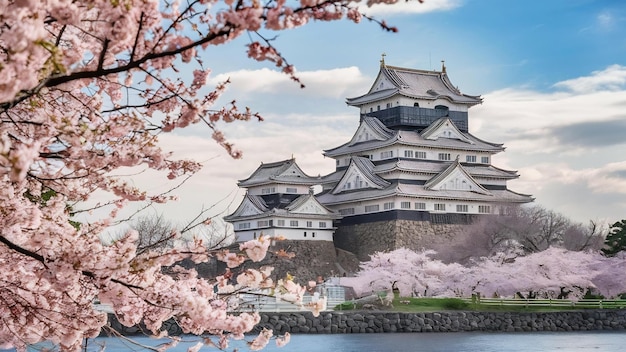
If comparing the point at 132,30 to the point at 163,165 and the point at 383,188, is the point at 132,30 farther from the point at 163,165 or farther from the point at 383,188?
the point at 383,188

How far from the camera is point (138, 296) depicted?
5.03 meters

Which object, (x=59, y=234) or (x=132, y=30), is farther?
(x=59, y=234)

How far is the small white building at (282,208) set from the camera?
46875mm

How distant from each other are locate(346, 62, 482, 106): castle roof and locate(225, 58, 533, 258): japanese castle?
0.08 m

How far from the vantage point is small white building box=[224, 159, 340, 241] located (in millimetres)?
46875

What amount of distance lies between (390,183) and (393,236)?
280 cm

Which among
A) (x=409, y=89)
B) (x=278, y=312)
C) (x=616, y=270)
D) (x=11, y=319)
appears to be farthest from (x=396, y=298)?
(x=11, y=319)

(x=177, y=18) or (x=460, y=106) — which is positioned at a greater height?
(x=460, y=106)

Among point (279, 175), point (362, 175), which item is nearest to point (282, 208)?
point (279, 175)

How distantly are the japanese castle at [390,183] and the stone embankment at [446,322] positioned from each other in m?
9.22

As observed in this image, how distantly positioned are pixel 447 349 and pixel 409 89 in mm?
26685

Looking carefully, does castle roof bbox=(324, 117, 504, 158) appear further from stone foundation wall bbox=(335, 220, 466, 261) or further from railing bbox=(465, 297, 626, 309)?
railing bbox=(465, 297, 626, 309)

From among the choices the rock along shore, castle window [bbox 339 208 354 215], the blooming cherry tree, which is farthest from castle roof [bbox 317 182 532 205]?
the blooming cherry tree

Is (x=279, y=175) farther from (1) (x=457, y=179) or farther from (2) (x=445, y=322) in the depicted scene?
(2) (x=445, y=322)
